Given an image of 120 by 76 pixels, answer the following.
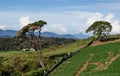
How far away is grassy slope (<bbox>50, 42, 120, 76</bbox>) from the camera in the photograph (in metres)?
60.1

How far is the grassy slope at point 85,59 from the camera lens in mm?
60131

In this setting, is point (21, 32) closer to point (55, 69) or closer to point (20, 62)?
point (20, 62)

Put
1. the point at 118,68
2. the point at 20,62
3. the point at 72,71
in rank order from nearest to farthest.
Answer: the point at 118,68
the point at 72,71
the point at 20,62

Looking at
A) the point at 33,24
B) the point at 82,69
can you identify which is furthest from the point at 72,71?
the point at 33,24

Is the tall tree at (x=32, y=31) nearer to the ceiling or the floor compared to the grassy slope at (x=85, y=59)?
nearer to the ceiling

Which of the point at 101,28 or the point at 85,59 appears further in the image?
the point at 101,28

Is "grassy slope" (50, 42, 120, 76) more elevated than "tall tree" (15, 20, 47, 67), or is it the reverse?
"tall tree" (15, 20, 47, 67)

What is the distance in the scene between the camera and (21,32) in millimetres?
98500

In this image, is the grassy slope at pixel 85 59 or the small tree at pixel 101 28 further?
the small tree at pixel 101 28

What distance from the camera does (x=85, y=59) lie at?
7331cm

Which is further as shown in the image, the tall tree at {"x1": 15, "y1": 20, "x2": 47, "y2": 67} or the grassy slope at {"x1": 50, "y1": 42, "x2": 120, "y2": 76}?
the tall tree at {"x1": 15, "y1": 20, "x2": 47, "y2": 67}

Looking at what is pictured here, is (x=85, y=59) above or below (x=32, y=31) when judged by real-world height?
below

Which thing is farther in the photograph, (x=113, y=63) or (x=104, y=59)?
(x=104, y=59)

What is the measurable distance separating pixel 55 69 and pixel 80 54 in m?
11.4
